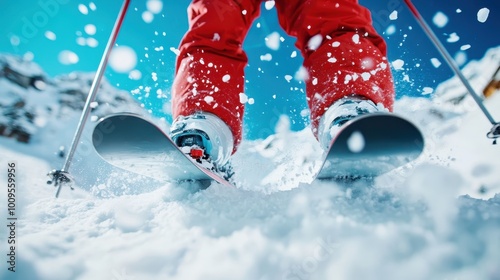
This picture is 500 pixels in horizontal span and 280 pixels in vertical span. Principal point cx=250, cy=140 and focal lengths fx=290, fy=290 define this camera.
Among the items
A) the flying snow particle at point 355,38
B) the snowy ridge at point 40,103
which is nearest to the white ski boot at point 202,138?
the flying snow particle at point 355,38

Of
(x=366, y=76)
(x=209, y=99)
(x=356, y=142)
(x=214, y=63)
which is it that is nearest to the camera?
(x=356, y=142)

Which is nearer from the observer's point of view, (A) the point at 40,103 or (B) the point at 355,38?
(B) the point at 355,38

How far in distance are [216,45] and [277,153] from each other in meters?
2.35

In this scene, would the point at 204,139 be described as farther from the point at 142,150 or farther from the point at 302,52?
the point at 302,52

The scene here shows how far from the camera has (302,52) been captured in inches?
60.2

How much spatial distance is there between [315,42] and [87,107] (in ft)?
3.56

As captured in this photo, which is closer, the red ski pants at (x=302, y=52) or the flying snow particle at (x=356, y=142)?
the flying snow particle at (x=356, y=142)

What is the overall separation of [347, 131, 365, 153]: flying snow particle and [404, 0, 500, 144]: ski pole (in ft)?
1.58

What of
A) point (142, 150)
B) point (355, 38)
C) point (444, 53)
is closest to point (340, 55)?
point (355, 38)

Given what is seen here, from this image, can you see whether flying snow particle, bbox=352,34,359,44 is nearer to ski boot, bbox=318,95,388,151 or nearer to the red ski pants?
the red ski pants

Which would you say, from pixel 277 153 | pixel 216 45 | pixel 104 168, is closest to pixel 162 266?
pixel 216 45

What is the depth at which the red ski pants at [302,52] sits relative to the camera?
3.86 feet

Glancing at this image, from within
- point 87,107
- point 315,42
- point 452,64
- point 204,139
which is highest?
point 87,107

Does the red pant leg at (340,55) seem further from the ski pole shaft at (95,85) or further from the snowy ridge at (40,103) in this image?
the snowy ridge at (40,103)
